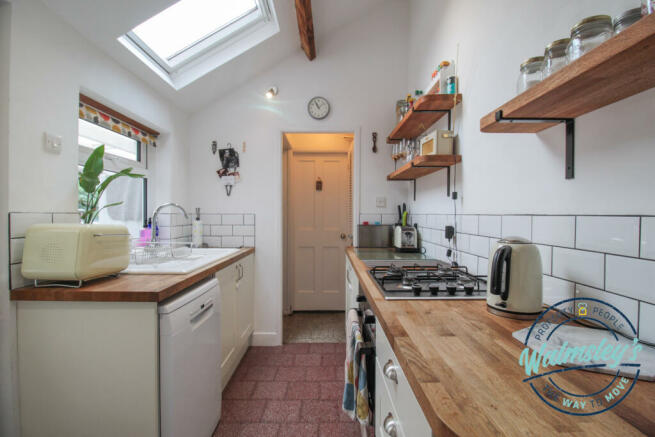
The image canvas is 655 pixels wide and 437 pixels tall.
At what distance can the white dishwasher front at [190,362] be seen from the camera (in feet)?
3.81

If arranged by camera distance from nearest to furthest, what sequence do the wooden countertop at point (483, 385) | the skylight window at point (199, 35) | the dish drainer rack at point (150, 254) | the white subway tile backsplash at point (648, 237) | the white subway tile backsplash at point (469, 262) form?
the wooden countertop at point (483, 385)
the white subway tile backsplash at point (648, 237)
the white subway tile backsplash at point (469, 262)
the dish drainer rack at point (150, 254)
the skylight window at point (199, 35)

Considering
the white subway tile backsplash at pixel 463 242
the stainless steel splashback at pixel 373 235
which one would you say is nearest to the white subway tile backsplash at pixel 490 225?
the white subway tile backsplash at pixel 463 242

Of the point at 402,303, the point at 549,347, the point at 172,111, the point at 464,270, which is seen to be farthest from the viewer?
the point at 172,111

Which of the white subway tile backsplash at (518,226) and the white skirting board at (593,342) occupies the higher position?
the white subway tile backsplash at (518,226)

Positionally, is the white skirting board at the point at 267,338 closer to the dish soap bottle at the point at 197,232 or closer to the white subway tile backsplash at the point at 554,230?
the dish soap bottle at the point at 197,232

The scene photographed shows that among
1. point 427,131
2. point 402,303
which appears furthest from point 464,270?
point 427,131

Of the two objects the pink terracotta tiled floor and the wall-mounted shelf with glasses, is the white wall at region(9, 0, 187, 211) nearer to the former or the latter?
the pink terracotta tiled floor

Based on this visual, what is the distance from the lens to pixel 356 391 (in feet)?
3.82

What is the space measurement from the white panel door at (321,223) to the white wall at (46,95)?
2.10 m

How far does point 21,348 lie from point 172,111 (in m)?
1.88

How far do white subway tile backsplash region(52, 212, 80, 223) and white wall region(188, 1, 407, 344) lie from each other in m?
1.24

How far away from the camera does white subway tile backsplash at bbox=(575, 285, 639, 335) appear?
671mm

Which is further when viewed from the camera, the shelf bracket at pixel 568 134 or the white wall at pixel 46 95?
the white wall at pixel 46 95

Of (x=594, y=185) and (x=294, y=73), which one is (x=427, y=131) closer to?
(x=294, y=73)
